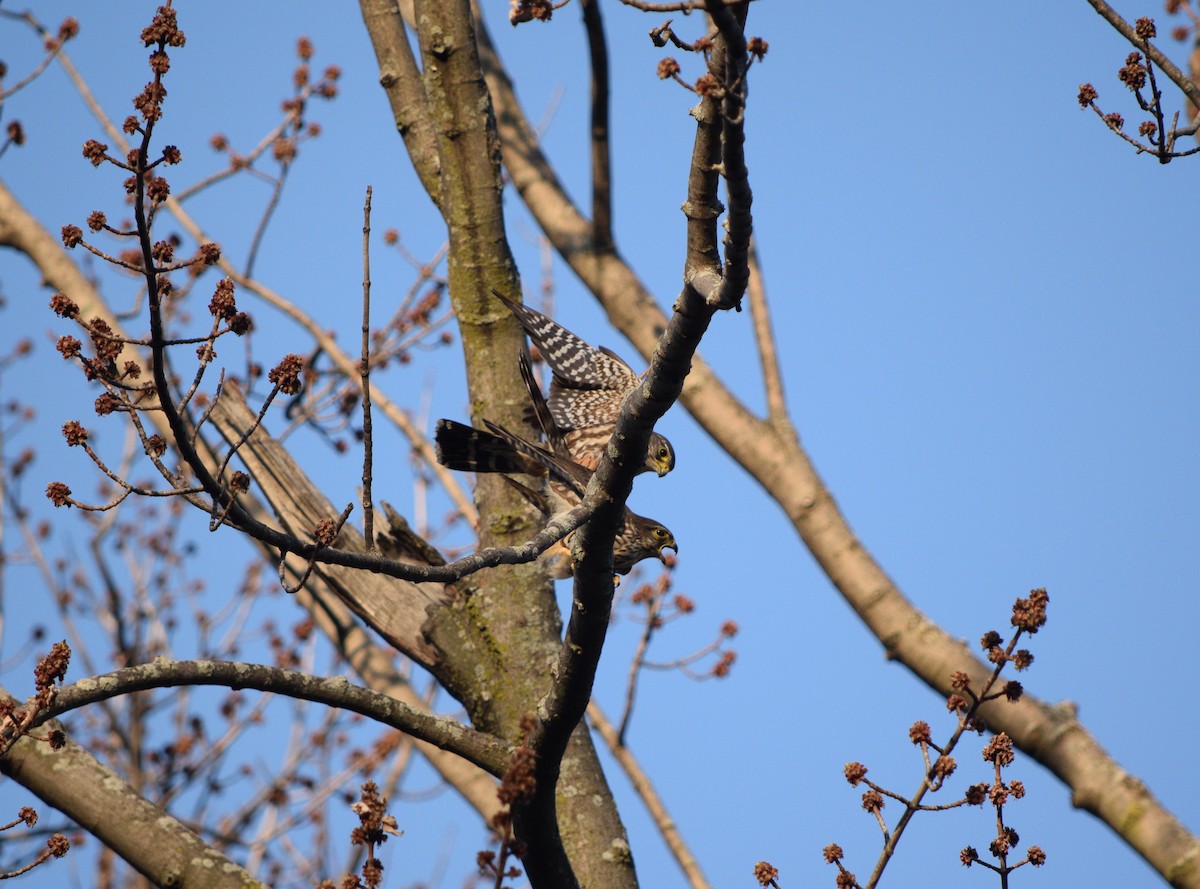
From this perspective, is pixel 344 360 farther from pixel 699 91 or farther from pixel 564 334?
pixel 699 91

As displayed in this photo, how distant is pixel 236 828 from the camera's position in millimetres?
7879

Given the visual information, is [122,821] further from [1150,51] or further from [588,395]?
[1150,51]

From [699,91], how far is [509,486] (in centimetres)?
253

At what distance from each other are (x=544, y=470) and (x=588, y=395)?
0.90m

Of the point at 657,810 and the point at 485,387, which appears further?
the point at 657,810

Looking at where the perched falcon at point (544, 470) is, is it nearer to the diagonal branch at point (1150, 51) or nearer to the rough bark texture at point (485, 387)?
the rough bark texture at point (485, 387)

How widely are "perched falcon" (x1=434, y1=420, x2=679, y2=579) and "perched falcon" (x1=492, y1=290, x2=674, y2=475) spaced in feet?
1.11

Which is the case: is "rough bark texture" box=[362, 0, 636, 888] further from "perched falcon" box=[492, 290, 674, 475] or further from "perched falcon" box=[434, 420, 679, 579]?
"perched falcon" box=[492, 290, 674, 475]

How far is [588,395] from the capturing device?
5160 mm

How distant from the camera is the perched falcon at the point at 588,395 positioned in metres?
4.92

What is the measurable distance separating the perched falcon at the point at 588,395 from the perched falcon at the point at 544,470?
13.3 inches

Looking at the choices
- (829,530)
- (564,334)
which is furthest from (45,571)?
(829,530)

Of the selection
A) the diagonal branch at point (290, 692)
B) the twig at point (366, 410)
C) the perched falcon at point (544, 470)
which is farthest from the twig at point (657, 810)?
the twig at point (366, 410)

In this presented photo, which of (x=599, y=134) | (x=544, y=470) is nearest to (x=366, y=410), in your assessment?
(x=544, y=470)
